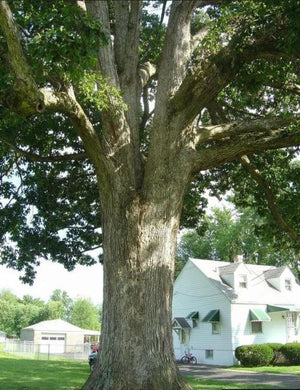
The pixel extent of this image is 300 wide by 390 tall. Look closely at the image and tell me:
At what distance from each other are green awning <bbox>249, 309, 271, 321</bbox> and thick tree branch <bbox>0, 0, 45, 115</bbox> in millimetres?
25319

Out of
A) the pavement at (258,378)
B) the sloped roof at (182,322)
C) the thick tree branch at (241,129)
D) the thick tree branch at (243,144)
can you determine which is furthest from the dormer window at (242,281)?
the thick tree branch at (243,144)

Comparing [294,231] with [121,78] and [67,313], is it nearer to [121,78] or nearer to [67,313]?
[121,78]

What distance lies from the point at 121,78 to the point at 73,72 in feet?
11.2

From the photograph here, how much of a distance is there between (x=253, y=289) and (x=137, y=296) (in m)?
25.9

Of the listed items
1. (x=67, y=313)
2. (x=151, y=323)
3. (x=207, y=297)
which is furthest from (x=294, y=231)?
(x=67, y=313)

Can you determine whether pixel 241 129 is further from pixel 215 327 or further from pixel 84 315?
pixel 84 315

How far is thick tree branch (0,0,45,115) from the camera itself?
6.26 m

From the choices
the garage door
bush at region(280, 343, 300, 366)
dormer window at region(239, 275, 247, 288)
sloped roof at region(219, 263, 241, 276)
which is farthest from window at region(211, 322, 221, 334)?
the garage door

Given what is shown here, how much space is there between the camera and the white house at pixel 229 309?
29469mm

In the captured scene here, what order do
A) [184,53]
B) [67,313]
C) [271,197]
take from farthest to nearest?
1. [67,313]
2. [271,197]
3. [184,53]

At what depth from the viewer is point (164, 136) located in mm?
8930

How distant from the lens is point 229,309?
2953 cm

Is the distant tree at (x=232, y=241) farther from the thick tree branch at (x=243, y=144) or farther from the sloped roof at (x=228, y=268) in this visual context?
the thick tree branch at (x=243, y=144)

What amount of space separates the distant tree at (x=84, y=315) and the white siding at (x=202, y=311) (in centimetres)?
7130
